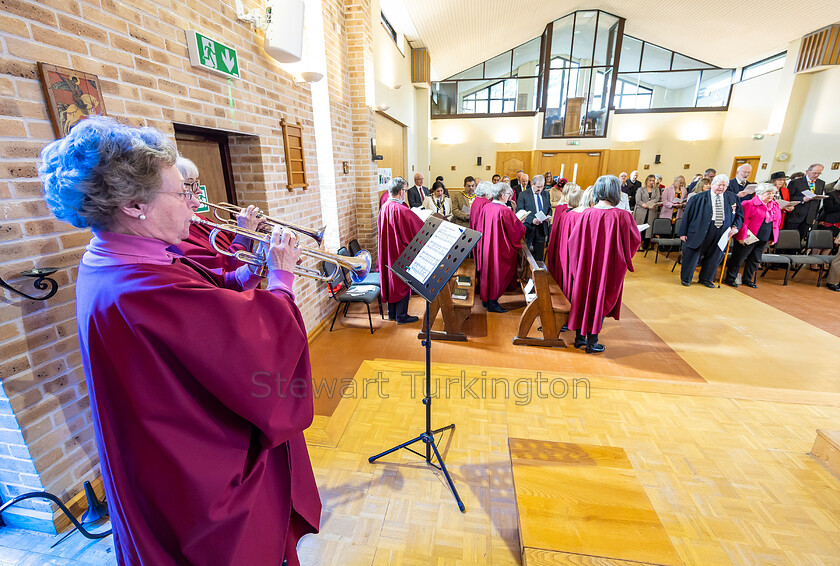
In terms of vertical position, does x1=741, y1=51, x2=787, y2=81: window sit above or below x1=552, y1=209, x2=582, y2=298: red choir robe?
above

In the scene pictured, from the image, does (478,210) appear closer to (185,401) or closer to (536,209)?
(536,209)

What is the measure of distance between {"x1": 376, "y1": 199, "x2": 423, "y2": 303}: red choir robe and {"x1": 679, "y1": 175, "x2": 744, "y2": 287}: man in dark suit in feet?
14.7

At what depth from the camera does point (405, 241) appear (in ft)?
13.6

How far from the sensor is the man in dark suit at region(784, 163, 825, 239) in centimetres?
599

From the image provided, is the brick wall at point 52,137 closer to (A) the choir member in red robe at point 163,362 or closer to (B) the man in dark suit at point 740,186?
(A) the choir member in red robe at point 163,362

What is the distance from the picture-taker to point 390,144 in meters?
7.42

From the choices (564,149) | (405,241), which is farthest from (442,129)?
(405,241)

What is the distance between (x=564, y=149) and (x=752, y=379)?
9.89 m

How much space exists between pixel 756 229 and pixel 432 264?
246 inches

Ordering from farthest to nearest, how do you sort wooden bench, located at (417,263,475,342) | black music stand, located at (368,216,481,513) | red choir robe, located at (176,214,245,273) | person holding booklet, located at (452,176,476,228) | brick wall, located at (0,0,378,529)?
1. person holding booklet, located at (452,176,476,228)
2. wooden bench, located at (417,263,475,342)
3. black music stand, located at (368,216,481,513)
4. red choir robe, located at (176,214,245,273)
5. brick wall, located at (0,0,378,529)

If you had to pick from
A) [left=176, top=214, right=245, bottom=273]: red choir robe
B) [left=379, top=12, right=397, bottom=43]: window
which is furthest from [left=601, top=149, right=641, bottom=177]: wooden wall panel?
[left=176, top=214, right=245, bottom=273]: red choir robe

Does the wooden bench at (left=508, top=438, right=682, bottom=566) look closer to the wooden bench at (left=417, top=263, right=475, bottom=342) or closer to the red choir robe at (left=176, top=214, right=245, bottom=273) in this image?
the red choir robe at (left=176, top=214, right=245, bottom=273)

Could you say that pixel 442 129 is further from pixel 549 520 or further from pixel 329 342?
pixel 549 520

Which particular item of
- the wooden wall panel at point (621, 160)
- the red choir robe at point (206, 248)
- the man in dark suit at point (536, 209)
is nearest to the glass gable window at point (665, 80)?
the wooden wall panel at point (621, 160)
